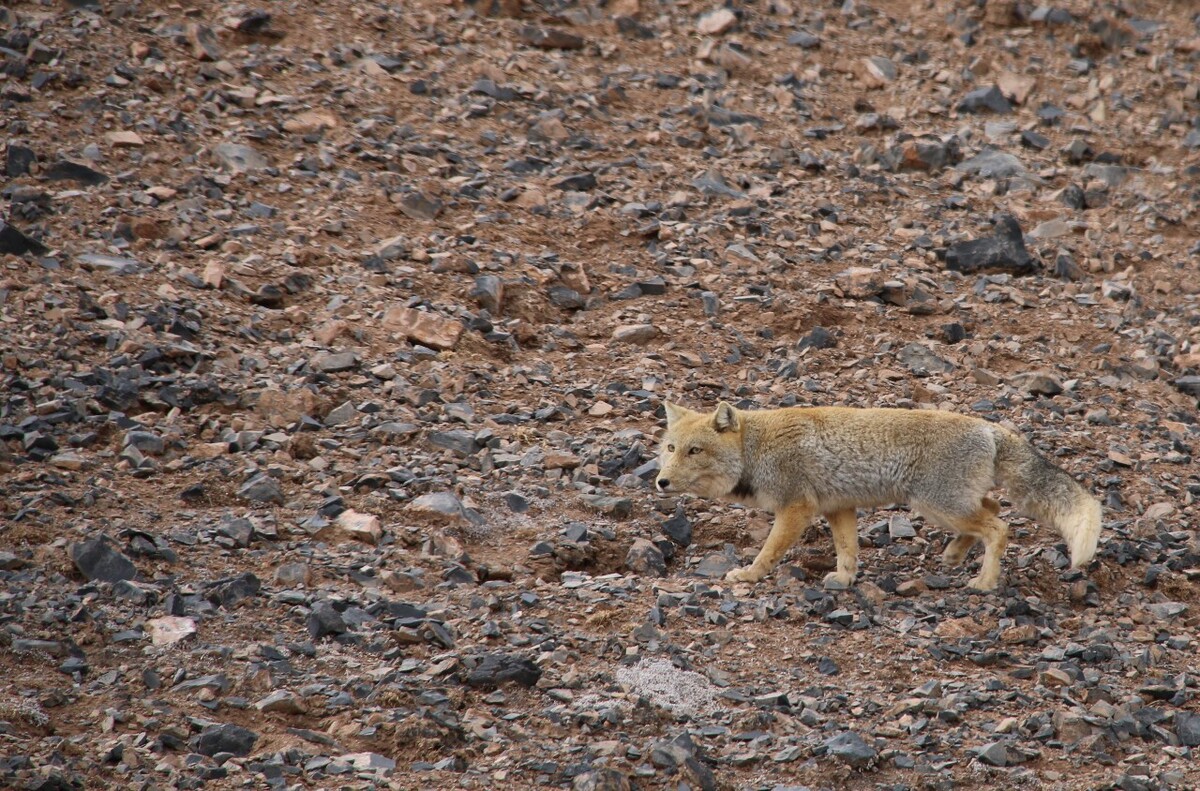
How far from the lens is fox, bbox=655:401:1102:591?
815cm

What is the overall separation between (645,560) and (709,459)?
0.89 metres

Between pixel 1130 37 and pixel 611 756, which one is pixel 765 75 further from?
pixel 611 756

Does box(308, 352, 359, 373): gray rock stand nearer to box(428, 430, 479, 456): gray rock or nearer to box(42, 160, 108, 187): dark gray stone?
box(428, 430, 479, 456): gray rock

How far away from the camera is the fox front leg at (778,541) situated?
8156mm

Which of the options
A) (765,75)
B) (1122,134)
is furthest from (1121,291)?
(765,75)

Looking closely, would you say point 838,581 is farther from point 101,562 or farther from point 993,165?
point 993,165

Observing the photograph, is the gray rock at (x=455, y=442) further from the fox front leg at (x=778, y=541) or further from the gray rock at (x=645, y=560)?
the fox front leg at (x=778, y=541)

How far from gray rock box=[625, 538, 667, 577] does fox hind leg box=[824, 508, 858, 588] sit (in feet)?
3.63

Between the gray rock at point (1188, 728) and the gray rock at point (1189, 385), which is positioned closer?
the gray rock at point (1188, 728)

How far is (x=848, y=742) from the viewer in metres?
6.32

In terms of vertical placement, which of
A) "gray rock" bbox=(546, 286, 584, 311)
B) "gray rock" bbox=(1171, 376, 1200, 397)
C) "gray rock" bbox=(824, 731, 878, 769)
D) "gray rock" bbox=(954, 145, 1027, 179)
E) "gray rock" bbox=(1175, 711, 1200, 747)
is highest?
"gray rock" bbox=(954, 145, 1027, 179)

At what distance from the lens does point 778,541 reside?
8320mm

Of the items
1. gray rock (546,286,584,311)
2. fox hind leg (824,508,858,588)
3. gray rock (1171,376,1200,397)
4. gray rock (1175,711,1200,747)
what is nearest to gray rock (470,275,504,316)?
gray rock (546,286,584,311)

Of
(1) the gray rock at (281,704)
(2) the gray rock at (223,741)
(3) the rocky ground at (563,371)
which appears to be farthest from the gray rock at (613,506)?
→ (2) the gray rock at (223,741)
